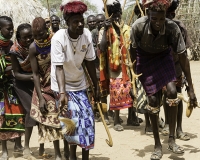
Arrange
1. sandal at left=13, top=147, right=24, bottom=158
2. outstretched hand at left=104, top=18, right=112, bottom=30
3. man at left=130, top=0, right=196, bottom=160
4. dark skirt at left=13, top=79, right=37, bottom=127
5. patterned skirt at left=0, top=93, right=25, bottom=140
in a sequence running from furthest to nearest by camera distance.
Result: 1. outstretched hand at left=104, top=18, right=112, bottom=30
2. sandal at left=13, top=147, right=24, bottom=158
3. patterned skirt at left=0, top=93, right=25, bottom=140
4. dark skirt at left=13, top=79, right=37, bottom=127
5. man at left=130, top=0, right=196, bottom=160

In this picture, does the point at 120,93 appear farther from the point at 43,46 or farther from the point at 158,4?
the point at 158,4

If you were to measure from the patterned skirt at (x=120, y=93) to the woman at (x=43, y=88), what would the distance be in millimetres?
1938

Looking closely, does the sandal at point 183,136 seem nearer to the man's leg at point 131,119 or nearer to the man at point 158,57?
the man at point 158,57

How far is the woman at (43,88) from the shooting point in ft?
14.4

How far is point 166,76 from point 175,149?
82 cm

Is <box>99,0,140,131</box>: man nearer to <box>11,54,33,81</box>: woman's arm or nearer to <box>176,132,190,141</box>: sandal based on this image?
<box>176,132,190,141</box>: sandal

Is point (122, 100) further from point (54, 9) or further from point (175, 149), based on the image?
point (54, 9)

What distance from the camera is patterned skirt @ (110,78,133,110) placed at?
641 centimetres

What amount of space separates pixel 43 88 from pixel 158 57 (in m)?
A: 1.36

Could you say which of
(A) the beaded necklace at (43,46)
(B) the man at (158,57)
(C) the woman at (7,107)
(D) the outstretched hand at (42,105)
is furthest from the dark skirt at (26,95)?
(B) the man at (158,57)

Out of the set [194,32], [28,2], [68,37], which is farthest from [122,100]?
[194,32]

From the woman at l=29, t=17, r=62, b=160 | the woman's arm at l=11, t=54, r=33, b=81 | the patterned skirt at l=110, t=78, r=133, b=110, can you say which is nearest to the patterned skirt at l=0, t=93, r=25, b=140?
the woman's arm at l=11, t=54, r=33, b=81

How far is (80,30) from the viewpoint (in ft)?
12.8

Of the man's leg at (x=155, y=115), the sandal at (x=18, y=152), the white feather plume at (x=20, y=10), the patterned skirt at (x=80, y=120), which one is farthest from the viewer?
the white feather plume at (x=20, y=10)
